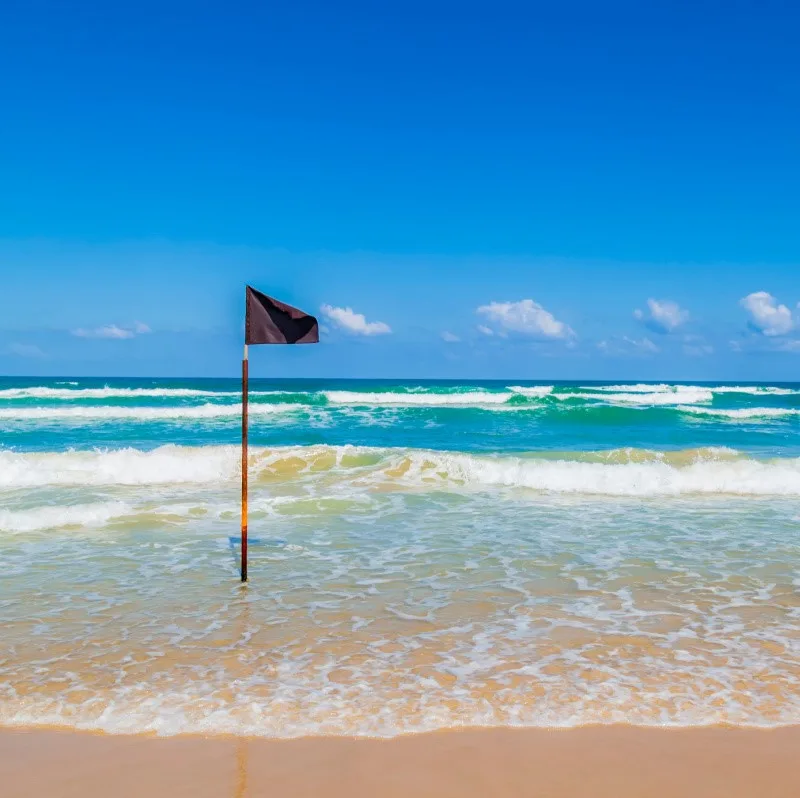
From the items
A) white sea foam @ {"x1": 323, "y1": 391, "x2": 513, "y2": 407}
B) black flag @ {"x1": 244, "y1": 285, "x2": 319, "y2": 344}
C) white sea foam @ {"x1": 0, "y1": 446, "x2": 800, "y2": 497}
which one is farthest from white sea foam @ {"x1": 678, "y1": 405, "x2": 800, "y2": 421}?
black flag @ {"x1": 244, "y1": 285, "x2": 319, "y2": 344}

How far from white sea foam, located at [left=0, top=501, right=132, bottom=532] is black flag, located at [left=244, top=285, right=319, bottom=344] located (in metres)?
5.51

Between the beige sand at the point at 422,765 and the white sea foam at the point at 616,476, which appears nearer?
the beige sand at the point at 422,765

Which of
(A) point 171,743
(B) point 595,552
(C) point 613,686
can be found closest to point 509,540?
(B) point 595,552

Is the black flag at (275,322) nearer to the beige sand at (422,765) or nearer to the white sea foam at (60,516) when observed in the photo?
the beige sand at (422,765)

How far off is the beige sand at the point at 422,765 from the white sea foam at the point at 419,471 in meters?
9.74

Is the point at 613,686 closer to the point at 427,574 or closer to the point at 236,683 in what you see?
the point at 236,683

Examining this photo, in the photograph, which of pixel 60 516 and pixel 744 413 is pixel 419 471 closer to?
pixel 60 516

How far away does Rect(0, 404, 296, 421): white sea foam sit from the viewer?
116 ft

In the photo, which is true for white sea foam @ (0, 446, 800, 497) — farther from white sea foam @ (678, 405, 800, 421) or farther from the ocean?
white sea foam @ (678, 405, 800, 421)

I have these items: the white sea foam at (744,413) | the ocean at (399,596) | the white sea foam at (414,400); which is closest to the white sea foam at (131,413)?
the white sea foam at (414,400)

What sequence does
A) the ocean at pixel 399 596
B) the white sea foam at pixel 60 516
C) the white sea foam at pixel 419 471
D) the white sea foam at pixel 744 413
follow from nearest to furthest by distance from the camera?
the ocean at pixel 399 596 < the white sea foam at pixel 60 516 < the white sea foam at pixel 419 471 < the white sea foam at pixel 744 413

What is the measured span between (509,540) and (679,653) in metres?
4.14

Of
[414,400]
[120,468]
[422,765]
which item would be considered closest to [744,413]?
[414,400]

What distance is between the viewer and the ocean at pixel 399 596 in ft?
15.1
